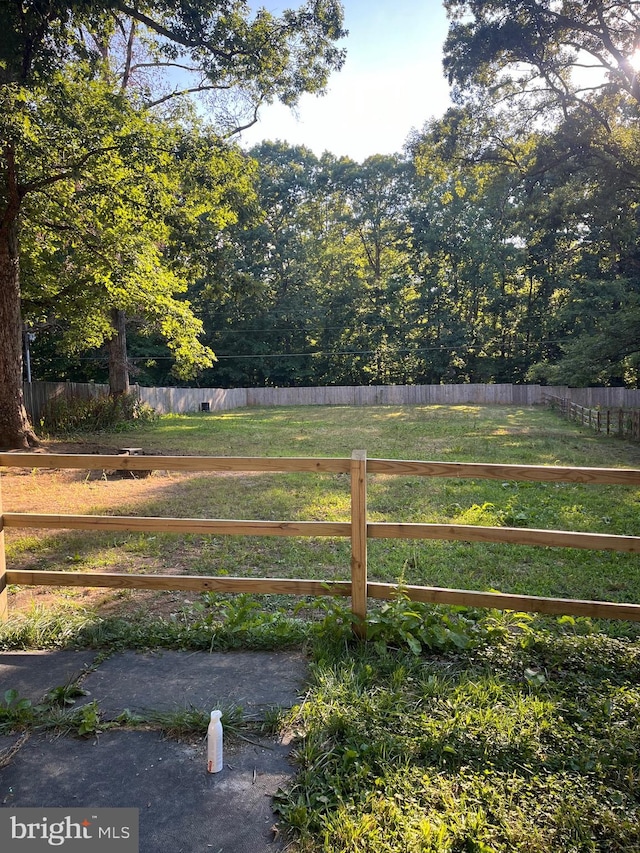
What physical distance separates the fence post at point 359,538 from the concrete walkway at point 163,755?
0.44 metres

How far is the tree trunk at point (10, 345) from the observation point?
36.0ft

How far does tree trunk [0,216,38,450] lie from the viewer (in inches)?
432

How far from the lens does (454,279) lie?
42.8 meters

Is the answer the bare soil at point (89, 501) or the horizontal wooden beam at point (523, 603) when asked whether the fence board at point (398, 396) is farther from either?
the horizontal wooden beam at point (523, 603)

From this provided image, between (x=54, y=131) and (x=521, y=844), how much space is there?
11.0m

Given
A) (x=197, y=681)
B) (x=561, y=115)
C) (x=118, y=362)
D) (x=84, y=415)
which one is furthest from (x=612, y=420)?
(x=197, y=681)

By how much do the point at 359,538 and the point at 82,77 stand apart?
11161 millimetres

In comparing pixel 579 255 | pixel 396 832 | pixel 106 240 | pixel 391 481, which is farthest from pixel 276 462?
pixel 579 255

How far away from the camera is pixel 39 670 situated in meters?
3.00

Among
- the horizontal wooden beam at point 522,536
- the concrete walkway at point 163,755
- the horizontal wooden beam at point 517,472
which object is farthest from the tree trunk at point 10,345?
the horizontal wooden beam at point 522,536

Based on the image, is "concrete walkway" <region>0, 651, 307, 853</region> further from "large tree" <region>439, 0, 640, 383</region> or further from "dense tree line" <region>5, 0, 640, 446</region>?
"large tree" <region>439, 0, 640, 383</region>

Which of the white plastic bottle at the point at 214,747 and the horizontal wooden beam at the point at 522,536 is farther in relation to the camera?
the horizontal wooden beam at the point at 522,536

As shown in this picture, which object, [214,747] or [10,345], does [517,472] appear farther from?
[10,345]

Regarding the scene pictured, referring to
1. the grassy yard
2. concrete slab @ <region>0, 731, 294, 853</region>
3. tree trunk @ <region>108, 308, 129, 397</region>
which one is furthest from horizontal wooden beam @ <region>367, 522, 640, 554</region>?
tree trunk @ <region>108, 308, 129, 397</region>
